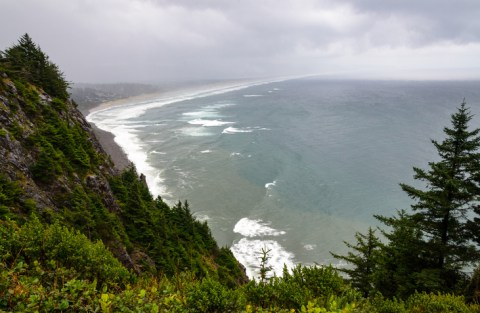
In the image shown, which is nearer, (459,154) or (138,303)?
(138,303)

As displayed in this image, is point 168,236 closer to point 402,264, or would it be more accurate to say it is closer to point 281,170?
point 402,264

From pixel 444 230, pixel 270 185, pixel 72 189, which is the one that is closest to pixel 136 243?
pixel 72 189

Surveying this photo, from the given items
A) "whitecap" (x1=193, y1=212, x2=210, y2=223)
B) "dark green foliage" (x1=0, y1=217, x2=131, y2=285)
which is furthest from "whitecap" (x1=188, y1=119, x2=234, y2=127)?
"dark green foliage" (x1=0, y1=217, x2=131, y2=285)

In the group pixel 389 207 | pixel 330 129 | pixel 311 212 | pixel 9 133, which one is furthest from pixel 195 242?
pixel 330 129

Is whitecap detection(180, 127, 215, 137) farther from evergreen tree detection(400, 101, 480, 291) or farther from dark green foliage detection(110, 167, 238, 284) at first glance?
evergreen tree detection(400, 101, 480, 291)

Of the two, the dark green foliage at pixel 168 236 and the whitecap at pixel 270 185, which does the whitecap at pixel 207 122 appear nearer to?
the whitecap at pixel 270 185

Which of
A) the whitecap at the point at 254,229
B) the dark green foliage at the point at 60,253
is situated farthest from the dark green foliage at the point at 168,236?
the dark green foliage at the point at 60,253

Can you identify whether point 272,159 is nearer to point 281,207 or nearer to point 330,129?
point 281,207
